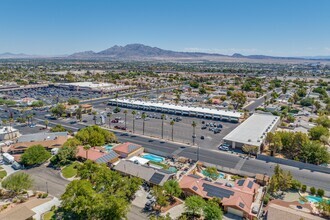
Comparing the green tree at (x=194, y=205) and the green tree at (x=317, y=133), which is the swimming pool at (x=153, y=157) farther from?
the green tree at (x=317, y=133)

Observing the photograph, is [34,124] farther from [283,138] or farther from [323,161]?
[323,161]

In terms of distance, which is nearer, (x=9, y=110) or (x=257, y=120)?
(x=257, y=120)

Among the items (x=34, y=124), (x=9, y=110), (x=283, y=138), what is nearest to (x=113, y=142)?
(x=34, y=124)

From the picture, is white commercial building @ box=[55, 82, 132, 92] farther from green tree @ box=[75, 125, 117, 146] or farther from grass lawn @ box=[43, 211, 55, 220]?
grass lawn @ box=[43, 211, 55, 220]

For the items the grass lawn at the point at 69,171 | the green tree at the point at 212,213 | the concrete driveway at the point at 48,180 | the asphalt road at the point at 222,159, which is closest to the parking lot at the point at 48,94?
the asphalt road at the point at 222,159

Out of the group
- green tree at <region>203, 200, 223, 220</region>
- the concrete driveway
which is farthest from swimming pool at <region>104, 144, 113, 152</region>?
green tree at <region>203, 200, 223, 220</region>
